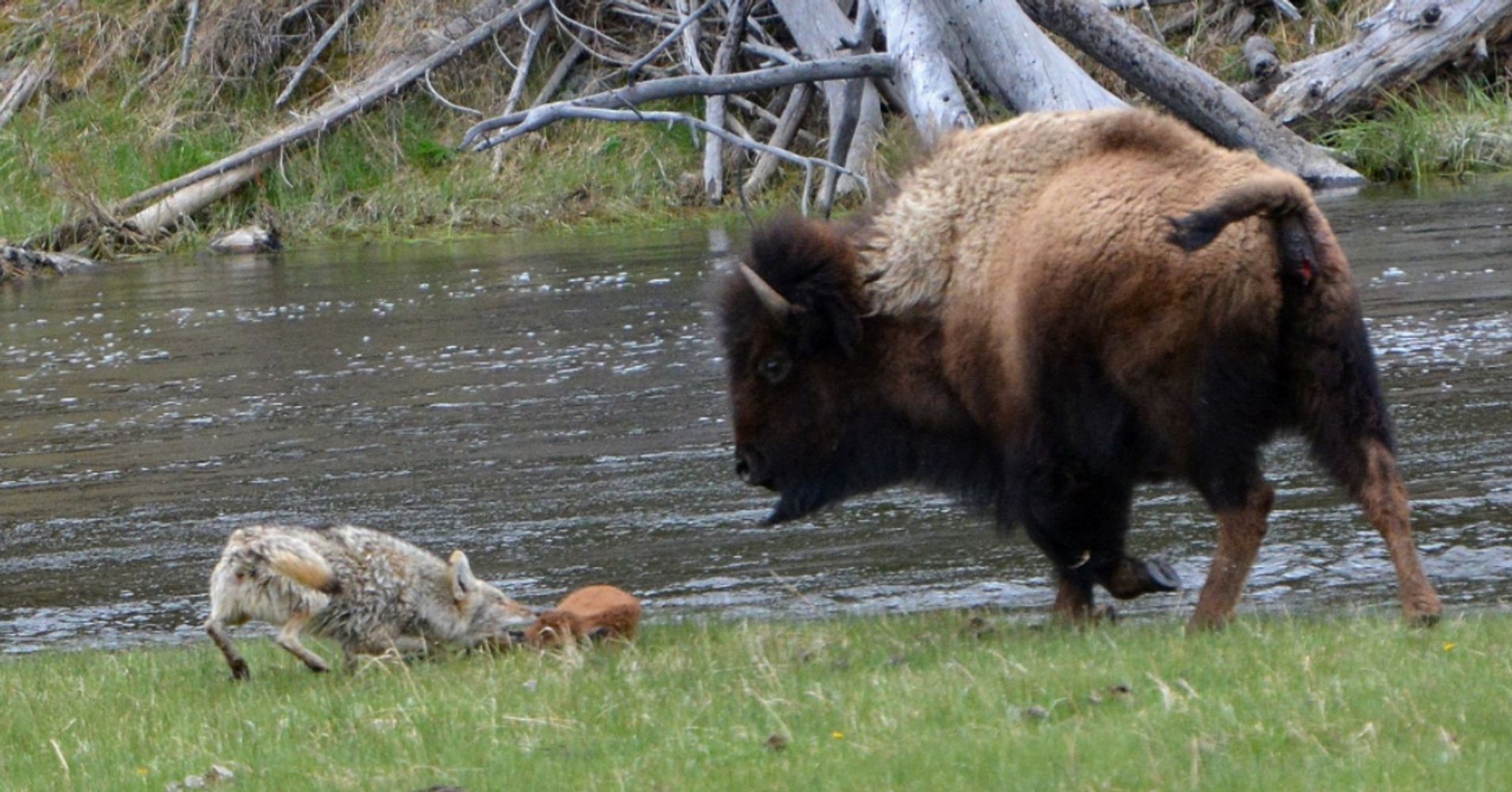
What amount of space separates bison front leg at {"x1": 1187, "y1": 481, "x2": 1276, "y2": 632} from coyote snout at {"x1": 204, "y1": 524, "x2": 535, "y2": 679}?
2.74m

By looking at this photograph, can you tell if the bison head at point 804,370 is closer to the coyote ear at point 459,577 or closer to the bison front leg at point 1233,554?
the coyote ear at point 459,577

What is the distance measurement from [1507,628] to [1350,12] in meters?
19.3

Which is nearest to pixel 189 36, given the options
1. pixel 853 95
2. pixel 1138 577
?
pixel 853 95

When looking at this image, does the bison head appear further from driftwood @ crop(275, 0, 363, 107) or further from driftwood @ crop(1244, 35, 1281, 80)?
driftwood @ crop(275, 0, 363, 107)

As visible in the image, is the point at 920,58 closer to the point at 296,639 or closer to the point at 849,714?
the point at 296,639

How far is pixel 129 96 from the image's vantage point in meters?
29.6

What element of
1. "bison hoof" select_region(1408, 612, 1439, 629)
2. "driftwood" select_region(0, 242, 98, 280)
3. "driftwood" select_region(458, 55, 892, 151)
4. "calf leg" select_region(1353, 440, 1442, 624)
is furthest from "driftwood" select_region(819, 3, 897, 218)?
"driftwood" select_region(0, 242, 98, 280)

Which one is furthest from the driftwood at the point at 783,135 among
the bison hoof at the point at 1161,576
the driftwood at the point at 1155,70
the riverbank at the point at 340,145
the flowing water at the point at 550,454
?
the bison hoof at the point at 1161,576

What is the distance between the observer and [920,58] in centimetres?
1284

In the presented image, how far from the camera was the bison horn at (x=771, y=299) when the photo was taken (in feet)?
26.2

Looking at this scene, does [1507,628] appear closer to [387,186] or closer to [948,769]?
[948,769]

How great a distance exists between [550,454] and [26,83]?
20834mm

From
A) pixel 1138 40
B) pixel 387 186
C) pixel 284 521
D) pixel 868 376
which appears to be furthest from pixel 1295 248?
pixel 387 186

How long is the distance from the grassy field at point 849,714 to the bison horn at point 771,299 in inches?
49.9
